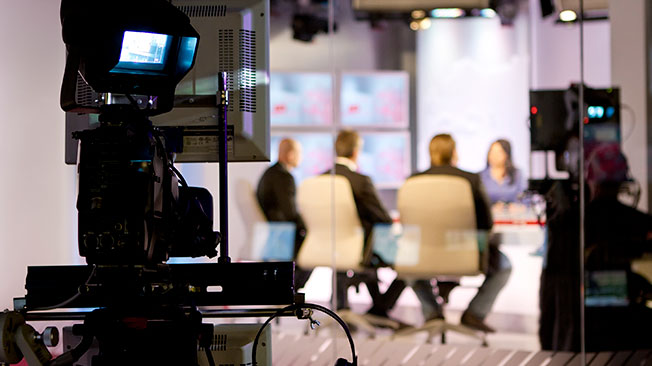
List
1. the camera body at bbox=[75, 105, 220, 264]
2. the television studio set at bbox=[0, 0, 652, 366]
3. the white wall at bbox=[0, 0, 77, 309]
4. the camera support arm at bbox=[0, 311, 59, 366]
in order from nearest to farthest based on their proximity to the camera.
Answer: the camera body at bbox=[75, 105, 220, 264] → the camera support arm at bbox=[0, 311, 59, 366] → the television studio set at bbox=[0, 0, 652, 366] → the white wall at bbox=[0, 0, 77, 309]

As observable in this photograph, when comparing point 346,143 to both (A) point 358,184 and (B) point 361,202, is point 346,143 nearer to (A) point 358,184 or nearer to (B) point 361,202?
(A) point 358,184

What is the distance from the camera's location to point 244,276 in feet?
6.67

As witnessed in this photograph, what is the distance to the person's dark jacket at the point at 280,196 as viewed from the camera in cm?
552

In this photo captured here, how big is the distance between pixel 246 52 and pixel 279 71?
137 inches

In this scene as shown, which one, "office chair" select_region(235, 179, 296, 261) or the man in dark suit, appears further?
"office chair" select_region(235, 179, 296, 261)

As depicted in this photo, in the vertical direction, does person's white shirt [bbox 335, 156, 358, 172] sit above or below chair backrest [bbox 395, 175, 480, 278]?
above

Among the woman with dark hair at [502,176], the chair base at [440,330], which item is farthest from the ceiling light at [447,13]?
the chair base at [440,330]

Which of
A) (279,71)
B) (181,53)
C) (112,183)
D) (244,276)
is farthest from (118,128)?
(279,71)

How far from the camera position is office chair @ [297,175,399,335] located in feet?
17.7

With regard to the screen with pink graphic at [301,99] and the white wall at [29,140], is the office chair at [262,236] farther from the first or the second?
the white wall at [29,140]

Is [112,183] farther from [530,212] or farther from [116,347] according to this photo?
[530,212]

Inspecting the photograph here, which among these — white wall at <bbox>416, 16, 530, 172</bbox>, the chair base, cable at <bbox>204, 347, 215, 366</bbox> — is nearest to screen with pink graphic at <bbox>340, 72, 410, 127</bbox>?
white wall at <bbox>416, 16, 530, 172</bbox>

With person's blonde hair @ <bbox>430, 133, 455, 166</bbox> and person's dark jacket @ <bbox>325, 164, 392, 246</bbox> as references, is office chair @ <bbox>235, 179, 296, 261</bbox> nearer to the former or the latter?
person's dark jacket @ <bbox>325, 164, 392, 246</bbox>

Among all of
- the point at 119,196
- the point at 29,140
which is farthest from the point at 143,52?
the point at 29,140
